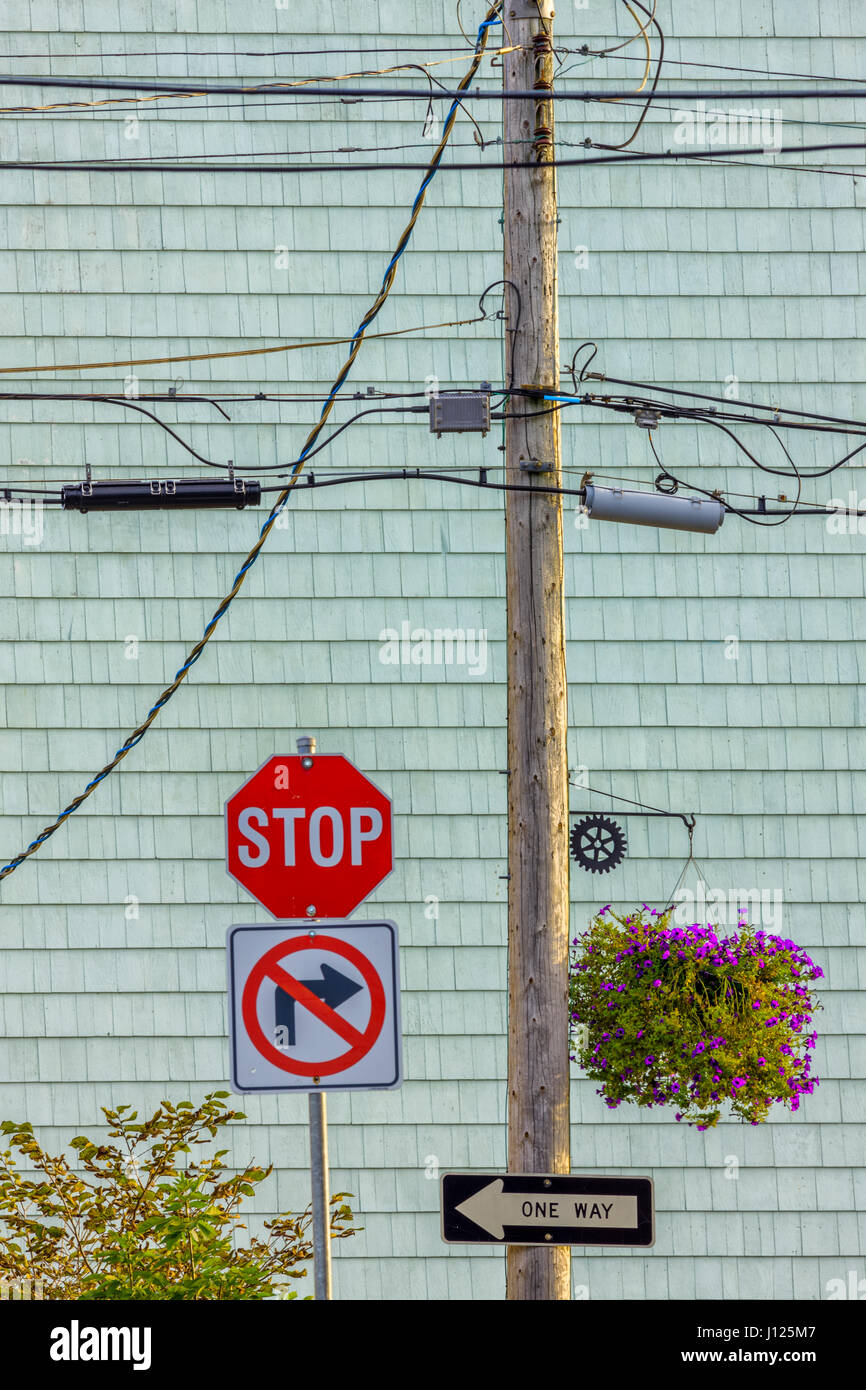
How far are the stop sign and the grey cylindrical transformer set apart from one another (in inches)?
91.7

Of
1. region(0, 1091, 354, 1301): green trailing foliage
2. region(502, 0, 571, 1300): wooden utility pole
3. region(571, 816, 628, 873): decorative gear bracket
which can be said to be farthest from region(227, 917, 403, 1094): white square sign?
region(571, 816, 628, 873): decorative gear bracket

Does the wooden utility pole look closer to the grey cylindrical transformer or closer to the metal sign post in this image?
the grey cylindrical transformer

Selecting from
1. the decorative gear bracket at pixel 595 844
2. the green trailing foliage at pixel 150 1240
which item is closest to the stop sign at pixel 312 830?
the green trailing foliage at pixel 150 1240

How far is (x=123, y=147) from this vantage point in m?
10.1

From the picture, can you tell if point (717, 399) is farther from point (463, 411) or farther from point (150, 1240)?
point (150, 1240)

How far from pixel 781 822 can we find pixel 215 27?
21.8ft

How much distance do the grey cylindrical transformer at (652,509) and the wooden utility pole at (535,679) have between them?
1.89 feet

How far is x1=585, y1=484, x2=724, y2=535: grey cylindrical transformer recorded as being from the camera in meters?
6.77

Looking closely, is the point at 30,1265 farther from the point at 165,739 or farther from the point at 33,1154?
the point at 165,739

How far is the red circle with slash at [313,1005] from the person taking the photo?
183 inches

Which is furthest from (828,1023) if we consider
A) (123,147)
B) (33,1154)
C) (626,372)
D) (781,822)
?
(123,147)

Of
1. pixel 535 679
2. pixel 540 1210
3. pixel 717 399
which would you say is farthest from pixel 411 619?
pixel 540 1210

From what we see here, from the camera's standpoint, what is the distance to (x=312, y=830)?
16.4ft

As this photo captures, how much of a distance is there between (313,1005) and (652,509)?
10.4 feet
